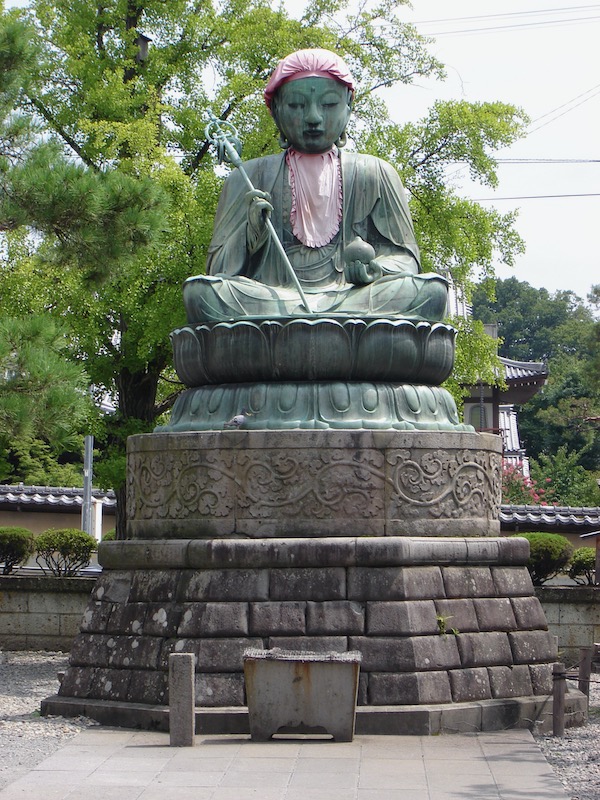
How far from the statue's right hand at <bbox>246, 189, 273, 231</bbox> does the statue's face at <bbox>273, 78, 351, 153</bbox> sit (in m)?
0.74

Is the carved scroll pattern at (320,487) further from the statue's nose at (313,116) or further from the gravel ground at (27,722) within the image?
the statue's nose at (313,116)

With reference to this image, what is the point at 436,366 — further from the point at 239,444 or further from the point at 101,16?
the point at 101,16

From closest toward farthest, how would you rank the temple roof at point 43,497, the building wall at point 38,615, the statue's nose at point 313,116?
the statue's nose at point 313,116 → the building wall at point 38,615 → the temple roof at point 43,497

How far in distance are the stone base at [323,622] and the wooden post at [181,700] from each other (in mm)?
598

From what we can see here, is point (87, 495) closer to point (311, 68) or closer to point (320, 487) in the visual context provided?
point (311, 68)

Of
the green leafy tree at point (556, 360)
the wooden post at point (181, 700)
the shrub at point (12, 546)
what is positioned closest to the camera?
the wooden post at point (181, 700)

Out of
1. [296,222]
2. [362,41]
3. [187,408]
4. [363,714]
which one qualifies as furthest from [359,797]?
[362,41]

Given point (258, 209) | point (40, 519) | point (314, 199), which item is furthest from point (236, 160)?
point (40, 519)

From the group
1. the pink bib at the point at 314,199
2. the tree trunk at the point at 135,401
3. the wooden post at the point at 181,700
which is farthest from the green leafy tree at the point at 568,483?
the wooden post at the point at 181,700

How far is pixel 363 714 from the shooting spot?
25.7 feet

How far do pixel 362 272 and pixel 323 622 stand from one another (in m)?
3.02

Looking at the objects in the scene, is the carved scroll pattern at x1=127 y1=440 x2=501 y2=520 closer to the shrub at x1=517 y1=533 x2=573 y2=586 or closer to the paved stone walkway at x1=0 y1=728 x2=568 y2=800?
Answer: the paved stone walkway at x1=0 y1=728 x2=568 y2=800

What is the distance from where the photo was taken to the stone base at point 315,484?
28.3 ft

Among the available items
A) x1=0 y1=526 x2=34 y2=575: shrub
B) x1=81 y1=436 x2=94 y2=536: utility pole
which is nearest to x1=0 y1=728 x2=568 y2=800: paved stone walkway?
x1=0 y1=526 x2=34 y2=575: shrub
